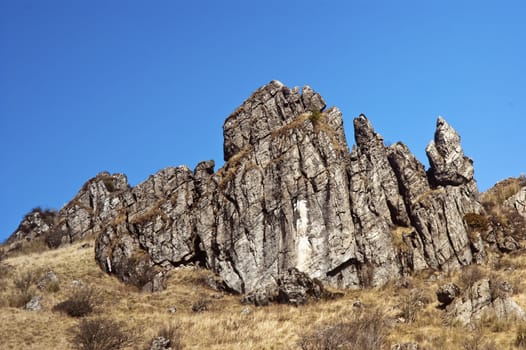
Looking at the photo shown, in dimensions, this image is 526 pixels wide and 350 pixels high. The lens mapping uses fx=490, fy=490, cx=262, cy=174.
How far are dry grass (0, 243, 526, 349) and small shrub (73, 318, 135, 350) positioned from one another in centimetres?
80

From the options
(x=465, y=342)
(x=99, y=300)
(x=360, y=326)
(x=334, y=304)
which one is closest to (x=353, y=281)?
(x=334, y=304)

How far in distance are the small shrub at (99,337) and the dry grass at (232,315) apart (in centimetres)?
80

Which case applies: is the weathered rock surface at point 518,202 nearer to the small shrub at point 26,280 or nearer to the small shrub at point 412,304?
the small shrub at point 412,304

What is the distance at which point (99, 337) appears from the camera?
109ft

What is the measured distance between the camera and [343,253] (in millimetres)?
48969

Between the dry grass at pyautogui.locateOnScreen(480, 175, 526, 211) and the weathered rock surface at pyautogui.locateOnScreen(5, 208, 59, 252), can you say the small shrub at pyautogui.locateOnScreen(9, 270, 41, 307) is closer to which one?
the weathered rock surface at pyautogui.locateOnScreen(5, 208, 59, 252)

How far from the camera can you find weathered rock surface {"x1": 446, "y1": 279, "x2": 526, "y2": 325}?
31141 millimetres

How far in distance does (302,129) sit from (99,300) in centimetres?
2834

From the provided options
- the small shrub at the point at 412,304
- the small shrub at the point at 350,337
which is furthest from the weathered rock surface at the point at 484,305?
the small shrub at the point at 350,337

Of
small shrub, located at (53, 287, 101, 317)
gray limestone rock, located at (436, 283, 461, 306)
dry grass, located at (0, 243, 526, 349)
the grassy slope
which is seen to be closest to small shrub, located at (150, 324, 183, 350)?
dry grass, located at (0, 243, 526, 349)

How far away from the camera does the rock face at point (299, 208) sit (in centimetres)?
4934

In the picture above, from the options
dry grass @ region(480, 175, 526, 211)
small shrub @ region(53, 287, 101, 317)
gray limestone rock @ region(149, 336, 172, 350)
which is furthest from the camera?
dry grass @ region(480, 175, 526, 211)

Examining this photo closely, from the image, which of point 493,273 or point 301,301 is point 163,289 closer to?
point 301,301

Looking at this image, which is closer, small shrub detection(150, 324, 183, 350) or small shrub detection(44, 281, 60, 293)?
small shrub detection(150, 324, 183, 350)
